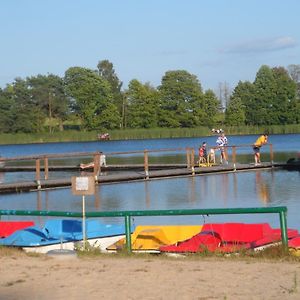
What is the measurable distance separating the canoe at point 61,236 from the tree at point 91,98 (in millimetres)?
72318

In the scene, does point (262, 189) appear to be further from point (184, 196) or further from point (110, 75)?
point (110, 75)

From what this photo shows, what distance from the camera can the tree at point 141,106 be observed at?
3270 inches

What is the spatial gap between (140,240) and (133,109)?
74.8 m

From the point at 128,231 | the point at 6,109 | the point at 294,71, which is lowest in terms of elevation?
the point at 128,231

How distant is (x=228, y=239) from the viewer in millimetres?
9922

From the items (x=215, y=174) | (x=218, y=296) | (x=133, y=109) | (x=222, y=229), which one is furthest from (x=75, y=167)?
(x=133, y=109)

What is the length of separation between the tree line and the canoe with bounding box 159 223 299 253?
72182 mm

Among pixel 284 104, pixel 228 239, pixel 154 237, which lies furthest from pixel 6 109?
pixel 228 239

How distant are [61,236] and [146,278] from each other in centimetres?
340

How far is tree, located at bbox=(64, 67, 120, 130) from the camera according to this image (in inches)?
3307

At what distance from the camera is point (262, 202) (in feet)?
59.2

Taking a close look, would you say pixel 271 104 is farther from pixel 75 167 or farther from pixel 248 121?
pixel 75 167

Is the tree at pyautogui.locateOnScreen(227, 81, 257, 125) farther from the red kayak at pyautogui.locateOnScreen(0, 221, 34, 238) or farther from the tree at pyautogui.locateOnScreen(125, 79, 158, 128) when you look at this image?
the red kayak at pyautogui.locateOnScreen(0, 221, 34, 238)

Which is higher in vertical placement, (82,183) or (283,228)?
(82,183)
